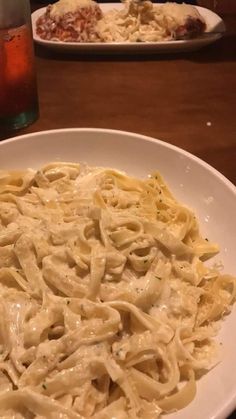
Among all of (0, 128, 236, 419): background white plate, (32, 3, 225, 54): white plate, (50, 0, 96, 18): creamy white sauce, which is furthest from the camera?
(50, 0, 96, 18): creamy white sauce

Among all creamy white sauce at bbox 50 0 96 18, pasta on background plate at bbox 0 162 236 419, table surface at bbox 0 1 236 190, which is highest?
creamy white sauce at bbox 50 0 96 18

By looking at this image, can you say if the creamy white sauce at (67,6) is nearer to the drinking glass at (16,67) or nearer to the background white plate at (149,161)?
the drinking glass at (16,67)

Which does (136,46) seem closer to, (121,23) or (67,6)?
(121,23)

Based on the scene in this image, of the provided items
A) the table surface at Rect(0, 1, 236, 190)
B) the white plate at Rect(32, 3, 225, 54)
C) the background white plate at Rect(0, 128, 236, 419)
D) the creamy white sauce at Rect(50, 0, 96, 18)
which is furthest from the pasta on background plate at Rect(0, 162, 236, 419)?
the creamy white sauce at Rect(50, 0, 96, 18)

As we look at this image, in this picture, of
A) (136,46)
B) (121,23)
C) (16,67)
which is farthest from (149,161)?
(121,23)

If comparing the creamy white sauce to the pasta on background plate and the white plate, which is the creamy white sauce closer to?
the white plate

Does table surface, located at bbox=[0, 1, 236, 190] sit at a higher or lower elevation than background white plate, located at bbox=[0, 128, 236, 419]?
lower
